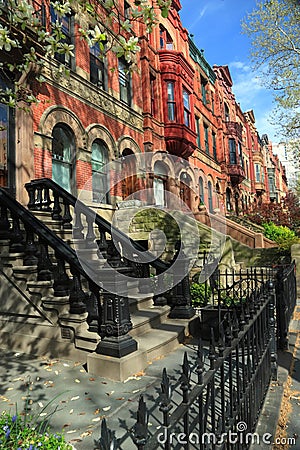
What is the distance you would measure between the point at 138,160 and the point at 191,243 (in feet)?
19.9

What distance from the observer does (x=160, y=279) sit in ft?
25.3

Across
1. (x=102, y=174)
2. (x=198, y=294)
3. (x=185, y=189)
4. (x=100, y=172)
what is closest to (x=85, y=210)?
(x=198, y=294)

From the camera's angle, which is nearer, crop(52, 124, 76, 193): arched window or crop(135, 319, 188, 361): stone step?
crop(135, 319, 188, 361): stone step

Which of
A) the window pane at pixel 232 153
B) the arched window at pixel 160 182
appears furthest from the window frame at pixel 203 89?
the arched window at pixel 160 182

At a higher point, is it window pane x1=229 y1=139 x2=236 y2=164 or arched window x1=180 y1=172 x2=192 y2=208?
window pane x1=229 y1=139 x2=236 y2=164

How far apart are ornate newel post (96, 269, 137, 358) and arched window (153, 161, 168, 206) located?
12489mm

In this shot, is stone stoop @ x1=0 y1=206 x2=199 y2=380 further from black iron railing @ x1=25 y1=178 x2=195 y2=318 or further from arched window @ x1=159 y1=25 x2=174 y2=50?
arched window @ x1=159 y1=25 x2=174 y2=50

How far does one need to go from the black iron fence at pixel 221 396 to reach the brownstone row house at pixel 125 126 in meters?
3.42

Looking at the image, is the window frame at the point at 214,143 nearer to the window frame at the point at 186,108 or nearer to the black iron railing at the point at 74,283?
the window frame at the point at 186,108

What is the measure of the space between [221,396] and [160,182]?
15.9 meters

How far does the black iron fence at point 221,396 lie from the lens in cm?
159

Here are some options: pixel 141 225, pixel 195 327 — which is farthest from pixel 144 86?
pixel 195 327

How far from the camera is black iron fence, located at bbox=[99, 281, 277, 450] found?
159 centimetres

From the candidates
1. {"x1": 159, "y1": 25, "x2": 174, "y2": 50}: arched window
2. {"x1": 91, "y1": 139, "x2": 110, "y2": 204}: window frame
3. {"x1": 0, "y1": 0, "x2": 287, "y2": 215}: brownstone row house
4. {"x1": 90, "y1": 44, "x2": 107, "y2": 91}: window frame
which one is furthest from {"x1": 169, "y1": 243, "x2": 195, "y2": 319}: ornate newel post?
{"x1": 159, "y1": 25, "x2": 174, "y2": 50}: arched window
